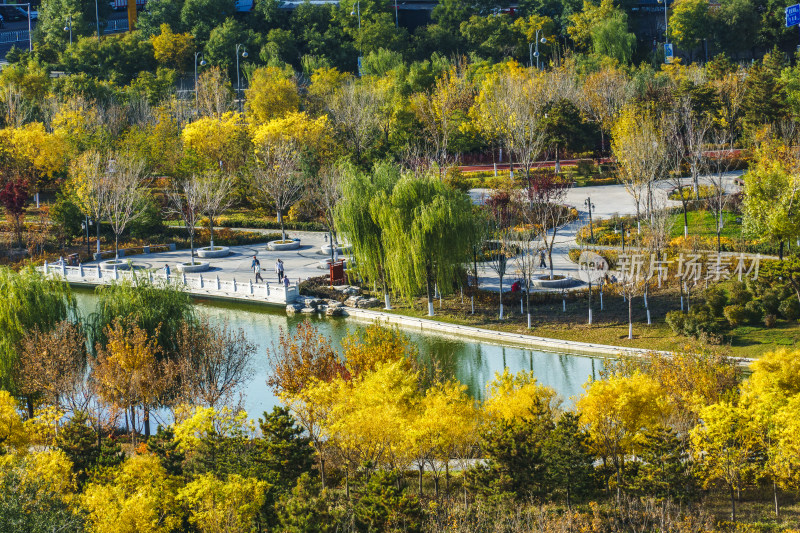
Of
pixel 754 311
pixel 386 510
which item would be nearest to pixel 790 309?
pixel 754 311

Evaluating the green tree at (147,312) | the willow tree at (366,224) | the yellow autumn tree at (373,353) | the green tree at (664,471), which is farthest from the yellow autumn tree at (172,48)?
the green tree at (664,471)

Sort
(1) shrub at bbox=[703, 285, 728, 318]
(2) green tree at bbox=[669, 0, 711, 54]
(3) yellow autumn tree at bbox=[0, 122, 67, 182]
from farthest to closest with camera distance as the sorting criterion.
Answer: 1. (2) green tree at bbox=[669, 0, 711, 54]
2. (3) yellow autumn tree at bbox=[0, 122, 67, 182]
3. (1) shrub at bbox=[703, 285, 728, 318]

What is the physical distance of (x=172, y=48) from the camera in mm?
93000

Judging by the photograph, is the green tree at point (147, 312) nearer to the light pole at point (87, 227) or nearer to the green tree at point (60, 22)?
the light pole at point (87, 227)

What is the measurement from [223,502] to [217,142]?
4972cm

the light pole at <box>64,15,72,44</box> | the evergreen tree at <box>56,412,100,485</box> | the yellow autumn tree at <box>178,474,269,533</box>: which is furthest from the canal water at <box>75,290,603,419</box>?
the light pole at <box>64,15,72,44</box>

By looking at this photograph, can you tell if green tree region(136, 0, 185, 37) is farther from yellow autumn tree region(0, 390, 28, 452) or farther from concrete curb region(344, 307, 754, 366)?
yellow autumn tree region(0, 390, 28, 452)

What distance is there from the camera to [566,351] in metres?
40.4

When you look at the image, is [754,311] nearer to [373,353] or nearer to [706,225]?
[706,225]

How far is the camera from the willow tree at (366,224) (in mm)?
46500

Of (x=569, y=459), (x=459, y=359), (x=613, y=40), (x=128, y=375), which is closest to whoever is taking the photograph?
(x=569, y=459)

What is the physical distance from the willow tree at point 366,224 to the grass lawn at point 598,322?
1.56 metres

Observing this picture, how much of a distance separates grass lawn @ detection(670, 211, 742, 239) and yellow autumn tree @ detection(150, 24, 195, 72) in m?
54.4

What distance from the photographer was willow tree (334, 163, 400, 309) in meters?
46.5
